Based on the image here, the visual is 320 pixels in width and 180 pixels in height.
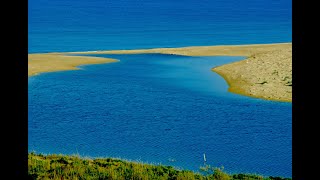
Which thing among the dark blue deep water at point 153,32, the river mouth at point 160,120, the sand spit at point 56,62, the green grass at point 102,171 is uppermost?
the dark blue deep water at point 153,32

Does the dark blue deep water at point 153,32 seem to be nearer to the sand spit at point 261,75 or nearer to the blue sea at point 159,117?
the blue sea at point 159,117

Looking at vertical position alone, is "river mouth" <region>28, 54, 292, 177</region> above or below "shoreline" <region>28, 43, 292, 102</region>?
below

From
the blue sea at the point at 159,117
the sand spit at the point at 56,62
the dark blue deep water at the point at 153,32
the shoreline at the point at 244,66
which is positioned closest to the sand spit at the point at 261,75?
the shoreline at the point at 244,66

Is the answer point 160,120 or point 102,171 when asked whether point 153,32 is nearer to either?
point 160,120

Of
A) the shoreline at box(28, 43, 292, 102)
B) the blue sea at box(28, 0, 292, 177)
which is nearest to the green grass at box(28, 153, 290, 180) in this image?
the blue sea at box(28, 0, 292, 177)

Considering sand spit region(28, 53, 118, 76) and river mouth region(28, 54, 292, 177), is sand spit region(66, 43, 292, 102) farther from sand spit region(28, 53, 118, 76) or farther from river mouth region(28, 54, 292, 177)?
sand spit region(28, 53, 118, 76)

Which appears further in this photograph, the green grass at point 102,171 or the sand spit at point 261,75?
the sand spit at point 261,75
